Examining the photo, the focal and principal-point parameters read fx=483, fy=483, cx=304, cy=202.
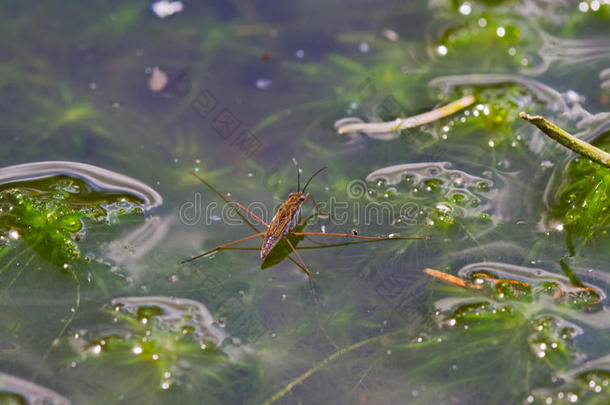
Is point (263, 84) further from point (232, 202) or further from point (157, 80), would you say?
point (232, 202)

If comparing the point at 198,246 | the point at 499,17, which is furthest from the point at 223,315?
the point at 499,17

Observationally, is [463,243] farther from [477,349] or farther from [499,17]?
[499,17]

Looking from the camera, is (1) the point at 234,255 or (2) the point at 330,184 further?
(2) the point at 330,184

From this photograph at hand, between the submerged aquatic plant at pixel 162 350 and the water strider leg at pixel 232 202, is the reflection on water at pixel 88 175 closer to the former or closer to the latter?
the water strider leg at pixel 232 202

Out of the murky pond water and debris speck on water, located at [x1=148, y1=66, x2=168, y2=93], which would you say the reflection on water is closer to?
the murky pond water

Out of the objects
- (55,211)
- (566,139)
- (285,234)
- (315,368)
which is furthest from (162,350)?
(566,139)

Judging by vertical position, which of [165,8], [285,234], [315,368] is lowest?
[315,368]

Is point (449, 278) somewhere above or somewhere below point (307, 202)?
below
